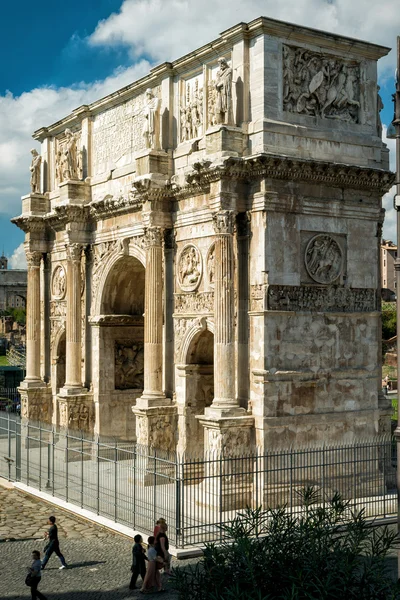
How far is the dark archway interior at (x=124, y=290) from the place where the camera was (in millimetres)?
25562

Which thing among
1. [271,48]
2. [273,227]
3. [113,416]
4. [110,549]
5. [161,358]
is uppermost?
[271,48]

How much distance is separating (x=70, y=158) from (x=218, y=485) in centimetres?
1220

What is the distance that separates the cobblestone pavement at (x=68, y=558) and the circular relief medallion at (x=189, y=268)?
19.9 feet

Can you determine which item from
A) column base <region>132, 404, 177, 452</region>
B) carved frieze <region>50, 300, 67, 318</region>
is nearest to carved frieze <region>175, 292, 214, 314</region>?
column base <region>132, 404, 177, 452</region>

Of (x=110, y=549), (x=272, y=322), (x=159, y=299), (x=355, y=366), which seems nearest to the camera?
(x=110, y=549)

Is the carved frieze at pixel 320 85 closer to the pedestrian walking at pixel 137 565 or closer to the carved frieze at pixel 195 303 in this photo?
the carved frieze at pixel 195 303

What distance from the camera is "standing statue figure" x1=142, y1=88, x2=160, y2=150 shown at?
22281mm

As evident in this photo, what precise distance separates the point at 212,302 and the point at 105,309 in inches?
234

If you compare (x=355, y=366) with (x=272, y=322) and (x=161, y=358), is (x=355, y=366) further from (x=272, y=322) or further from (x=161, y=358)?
(x=161, y=358)

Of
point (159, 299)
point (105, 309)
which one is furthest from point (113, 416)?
point (159, 299)

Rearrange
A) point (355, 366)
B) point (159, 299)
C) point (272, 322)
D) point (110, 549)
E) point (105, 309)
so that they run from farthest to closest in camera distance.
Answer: point (105, 309), point (159, 299), point (355, 366), point (272, 322), point (110, 549)

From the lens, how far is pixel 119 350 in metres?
26.3

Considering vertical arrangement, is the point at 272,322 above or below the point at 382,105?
below

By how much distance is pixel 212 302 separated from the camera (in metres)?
20.8
